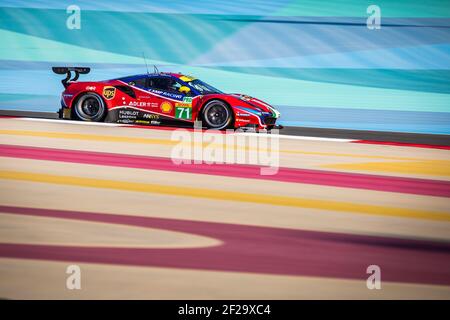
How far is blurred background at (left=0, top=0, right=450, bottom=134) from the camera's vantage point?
18.1m

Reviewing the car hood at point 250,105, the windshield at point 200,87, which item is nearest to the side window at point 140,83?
the windshield at point 200,87

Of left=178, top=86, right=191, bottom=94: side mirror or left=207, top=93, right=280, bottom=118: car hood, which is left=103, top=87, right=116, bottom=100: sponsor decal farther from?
left=207, top=93, right=280, bottom=118: car hood

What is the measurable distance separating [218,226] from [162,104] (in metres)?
8.70

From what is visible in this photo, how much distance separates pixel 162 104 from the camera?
14.8 m

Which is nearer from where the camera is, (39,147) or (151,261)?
(151,261)

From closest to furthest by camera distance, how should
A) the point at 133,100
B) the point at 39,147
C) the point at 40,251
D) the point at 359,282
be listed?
the point at 359,282 < the point at 40,251 < the point at 39,147 < the point at 133,100

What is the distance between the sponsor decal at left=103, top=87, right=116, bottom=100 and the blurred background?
4.48 m

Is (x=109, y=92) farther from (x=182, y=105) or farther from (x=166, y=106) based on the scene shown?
(x=182, y=105)

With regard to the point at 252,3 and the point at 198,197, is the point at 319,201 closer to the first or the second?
the point at 198,197

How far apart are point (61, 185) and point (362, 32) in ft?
41.6

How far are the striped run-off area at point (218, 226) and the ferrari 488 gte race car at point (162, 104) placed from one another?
11.5 feet

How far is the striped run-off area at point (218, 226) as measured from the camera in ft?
15.8

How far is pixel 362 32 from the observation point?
1911cm
